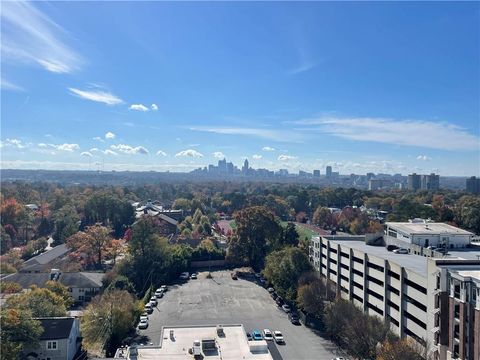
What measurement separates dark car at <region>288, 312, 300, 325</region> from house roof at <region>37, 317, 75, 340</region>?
8.05 m

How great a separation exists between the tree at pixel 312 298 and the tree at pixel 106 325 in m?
6.48

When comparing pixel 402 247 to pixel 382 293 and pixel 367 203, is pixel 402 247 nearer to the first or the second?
pixel 382 293

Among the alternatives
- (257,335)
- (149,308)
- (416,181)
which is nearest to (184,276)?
(149,308)

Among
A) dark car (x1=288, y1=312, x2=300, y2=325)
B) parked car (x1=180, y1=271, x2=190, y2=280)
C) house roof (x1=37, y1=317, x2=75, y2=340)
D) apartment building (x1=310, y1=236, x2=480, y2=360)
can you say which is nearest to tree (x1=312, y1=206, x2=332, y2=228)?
parked car (x1=180, y1=271, x2=190, y2=280)

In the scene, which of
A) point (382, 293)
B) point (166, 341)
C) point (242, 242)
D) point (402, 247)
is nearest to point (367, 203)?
point (242, 242)

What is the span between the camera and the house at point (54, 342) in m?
11.3

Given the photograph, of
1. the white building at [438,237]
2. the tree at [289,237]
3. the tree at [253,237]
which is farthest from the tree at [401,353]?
the tree at [253,237]

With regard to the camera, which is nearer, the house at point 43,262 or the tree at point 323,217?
the house at point 43,262

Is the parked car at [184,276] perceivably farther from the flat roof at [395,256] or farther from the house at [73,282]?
the flat roof at [395,256]

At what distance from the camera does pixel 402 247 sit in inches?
661

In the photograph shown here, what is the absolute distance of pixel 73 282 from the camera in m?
18.7

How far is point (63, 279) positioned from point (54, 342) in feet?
26.2

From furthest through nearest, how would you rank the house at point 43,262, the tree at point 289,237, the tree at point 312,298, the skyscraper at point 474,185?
the skyscraper at point 474,185 < the tree at point 289,237 < the house at point 43,262 < the tree at point 312,298

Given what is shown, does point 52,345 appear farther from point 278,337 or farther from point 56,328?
point 278,337
